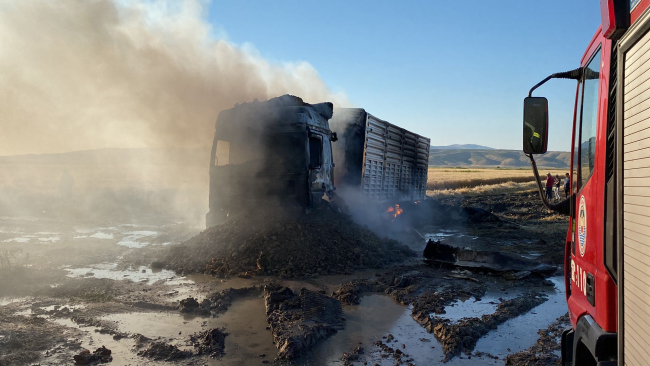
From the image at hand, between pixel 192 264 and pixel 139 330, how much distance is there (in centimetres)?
356

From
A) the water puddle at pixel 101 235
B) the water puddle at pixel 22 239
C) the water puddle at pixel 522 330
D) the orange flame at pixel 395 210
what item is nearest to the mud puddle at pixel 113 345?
the water puddle at pixel 522 330

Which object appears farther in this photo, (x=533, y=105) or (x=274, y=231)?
(x=274, y=231)

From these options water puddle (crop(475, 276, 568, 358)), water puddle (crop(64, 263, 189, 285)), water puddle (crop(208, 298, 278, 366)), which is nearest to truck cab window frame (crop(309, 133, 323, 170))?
water puddle (crop(64, 263, 189, 285))

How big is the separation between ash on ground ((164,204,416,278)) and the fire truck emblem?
20.3 feet

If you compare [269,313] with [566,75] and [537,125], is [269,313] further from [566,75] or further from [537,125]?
[566,75]

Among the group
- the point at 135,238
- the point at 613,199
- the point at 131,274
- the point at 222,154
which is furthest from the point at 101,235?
the point at 613,199

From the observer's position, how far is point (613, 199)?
7.47 ft

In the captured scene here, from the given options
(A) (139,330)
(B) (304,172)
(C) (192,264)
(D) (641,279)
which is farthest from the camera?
(B) (304,172)

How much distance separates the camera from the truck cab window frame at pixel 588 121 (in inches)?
108

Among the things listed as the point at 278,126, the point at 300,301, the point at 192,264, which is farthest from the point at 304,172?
the point at 300,301

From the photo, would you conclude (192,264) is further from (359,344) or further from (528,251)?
(528,251)

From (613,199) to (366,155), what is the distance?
11.3 metres

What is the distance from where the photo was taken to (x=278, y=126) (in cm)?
1030

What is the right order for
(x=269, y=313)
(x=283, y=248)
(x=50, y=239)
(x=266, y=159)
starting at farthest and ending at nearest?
1. (x=50, y=239)
2. (x=266, y=159)
3. (x=283, y=248)
4. (x=269, y=313)
